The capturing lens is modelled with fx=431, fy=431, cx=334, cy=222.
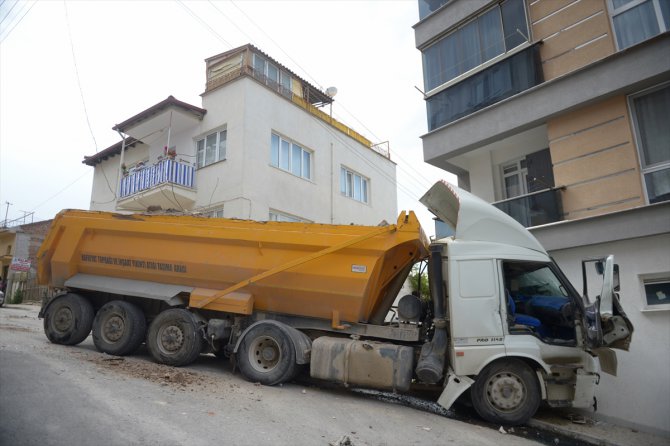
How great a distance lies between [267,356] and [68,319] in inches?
151

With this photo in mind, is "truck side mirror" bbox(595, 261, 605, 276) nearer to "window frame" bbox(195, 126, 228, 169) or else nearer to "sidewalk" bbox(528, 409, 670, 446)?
"sidewalk" bbox(528, 409, 670, 446)

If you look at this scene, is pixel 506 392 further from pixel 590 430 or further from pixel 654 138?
pixel 654 138

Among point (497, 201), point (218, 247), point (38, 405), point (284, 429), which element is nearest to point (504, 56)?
point (497, 201)

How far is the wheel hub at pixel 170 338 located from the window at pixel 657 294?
7.19 metres

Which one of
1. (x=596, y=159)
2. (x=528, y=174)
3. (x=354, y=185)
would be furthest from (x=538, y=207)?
(x=354, y=185)

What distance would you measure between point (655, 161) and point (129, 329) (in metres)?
9.08

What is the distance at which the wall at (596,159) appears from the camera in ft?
24.1

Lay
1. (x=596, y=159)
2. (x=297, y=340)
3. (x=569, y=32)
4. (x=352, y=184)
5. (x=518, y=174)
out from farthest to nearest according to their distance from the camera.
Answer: (x=352, y=184) < (x=518, y=174) < (x=569, y=32) < (x=596, y=159) < (x=297, y=340)

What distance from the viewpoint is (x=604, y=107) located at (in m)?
7.78

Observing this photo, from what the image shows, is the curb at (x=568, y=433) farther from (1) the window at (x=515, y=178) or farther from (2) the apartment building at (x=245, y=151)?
(2) the apartment building at (x=245, y=151)

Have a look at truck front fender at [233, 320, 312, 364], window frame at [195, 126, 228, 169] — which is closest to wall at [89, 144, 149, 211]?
window frame at [195, 126, 228, 169]

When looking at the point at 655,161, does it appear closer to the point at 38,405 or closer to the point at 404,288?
the point at 404,288

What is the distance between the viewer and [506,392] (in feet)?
17.7

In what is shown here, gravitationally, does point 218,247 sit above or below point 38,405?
above
